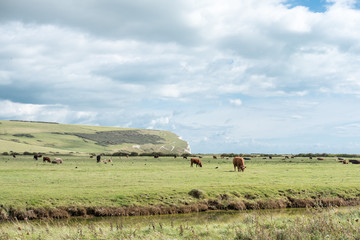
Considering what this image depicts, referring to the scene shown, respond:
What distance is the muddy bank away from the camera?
24.4 metres

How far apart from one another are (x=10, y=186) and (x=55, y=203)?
348 inches

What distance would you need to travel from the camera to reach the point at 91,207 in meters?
26.0

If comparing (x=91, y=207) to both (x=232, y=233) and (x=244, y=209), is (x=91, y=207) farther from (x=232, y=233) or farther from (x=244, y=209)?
(x=232, y=233)

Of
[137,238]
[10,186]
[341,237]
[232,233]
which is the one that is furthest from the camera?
[10,186]

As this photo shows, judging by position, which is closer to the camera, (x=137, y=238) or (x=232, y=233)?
(x=137, y=238)

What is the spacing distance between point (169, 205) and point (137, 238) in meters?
15.2

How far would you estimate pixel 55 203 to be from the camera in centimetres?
2602

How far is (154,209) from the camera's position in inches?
1053

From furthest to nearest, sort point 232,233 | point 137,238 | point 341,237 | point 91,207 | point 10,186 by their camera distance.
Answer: point 10,186, point 91,207, point 232,233, point 137,238, point 341,237

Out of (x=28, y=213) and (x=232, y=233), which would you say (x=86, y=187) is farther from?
(x=232, y=233)

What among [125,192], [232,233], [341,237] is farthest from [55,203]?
[341,237]

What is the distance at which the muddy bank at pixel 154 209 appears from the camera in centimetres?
2437

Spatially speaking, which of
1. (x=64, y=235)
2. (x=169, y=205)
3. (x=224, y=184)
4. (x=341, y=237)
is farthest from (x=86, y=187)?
(x=341, y=237)

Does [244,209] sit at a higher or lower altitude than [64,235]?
lower
